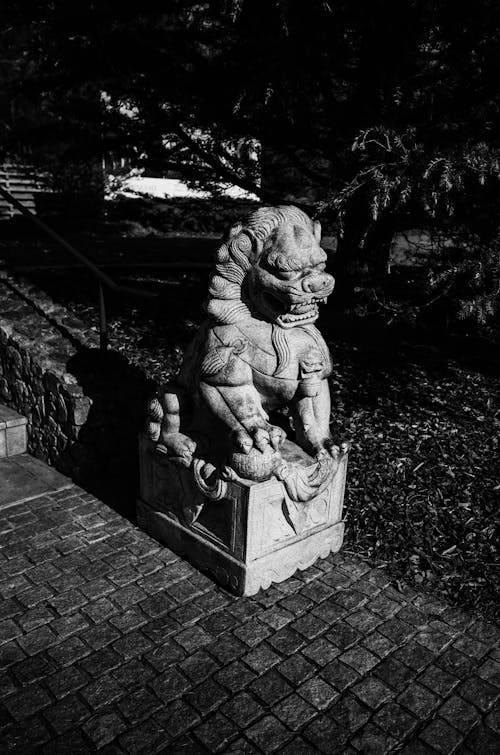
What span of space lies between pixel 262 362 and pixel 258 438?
1.50ft

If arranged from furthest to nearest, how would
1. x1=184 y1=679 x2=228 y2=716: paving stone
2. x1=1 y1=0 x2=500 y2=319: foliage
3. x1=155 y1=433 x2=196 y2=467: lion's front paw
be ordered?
x1=1 y1=0 x2=500 y2=319: foliage < x1=155 y1=433 x2=196 y2=467: lion's front paw < x1=184 y1=679 x2=228 y2=716: paving stone

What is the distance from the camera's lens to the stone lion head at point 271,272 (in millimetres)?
3732

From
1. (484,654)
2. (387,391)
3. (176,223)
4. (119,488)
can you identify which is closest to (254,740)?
(484,654)

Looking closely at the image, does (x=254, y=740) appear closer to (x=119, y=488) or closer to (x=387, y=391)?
(x=119, y=488)

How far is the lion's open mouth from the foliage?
120 cm

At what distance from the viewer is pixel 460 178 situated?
4.70 metres

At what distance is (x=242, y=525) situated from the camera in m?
4.01

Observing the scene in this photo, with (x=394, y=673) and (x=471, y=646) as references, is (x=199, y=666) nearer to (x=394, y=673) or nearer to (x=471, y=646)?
(x=394, y=673)

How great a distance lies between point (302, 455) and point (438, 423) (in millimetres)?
2492

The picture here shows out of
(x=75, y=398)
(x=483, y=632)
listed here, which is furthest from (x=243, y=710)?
Answer: (x=75, y=398)

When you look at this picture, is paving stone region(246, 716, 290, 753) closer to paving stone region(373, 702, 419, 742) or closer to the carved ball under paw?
paving stone region(373, 702, 419, 742)

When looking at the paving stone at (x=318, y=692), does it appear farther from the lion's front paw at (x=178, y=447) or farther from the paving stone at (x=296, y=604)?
the lion's front paw at (x=178, y=447)

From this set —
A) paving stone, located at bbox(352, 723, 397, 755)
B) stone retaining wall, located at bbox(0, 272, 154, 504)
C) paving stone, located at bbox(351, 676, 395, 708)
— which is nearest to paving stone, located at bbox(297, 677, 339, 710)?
paving stone, located at bbox(351, 676, 395, 708)

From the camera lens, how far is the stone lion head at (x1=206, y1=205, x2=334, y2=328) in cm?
373
